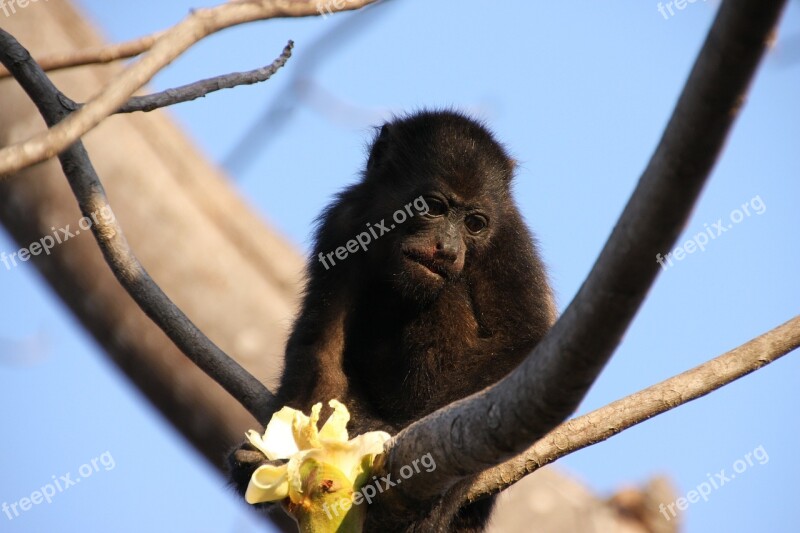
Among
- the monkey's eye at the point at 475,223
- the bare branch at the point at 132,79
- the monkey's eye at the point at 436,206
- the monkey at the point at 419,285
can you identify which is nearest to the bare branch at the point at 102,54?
the bare branch at the point at 132,79

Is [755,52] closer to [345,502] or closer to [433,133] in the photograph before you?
[345,502]

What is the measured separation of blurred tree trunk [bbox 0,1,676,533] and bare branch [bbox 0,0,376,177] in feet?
13.1

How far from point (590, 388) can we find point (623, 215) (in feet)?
2.03

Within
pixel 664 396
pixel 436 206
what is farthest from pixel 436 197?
pixel 664 396

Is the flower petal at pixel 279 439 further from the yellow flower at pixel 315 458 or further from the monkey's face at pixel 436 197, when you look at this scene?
the monkey's face at pixel 436 197

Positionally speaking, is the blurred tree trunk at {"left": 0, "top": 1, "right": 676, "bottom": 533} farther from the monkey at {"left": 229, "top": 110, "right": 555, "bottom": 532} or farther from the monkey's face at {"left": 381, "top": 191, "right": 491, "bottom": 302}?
the monkey's face at {"left": 381, "top": 191, "right": 491, "bottom": 302}

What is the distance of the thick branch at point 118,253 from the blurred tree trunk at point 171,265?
1.88 meters

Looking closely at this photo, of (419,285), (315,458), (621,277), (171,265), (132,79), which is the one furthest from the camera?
(171,265)

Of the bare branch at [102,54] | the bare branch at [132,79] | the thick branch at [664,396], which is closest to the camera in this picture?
the bare branch at [132,79]

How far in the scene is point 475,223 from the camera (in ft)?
19.4

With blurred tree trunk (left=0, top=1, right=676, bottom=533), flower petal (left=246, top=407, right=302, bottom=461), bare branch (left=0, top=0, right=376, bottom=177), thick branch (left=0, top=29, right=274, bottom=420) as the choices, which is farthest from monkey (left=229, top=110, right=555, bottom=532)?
bare branch (left=0, top=0, right=376, bottom=177)

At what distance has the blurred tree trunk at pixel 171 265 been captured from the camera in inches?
309

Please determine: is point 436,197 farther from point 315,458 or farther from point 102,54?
point 315,458

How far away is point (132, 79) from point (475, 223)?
3.11 meters
